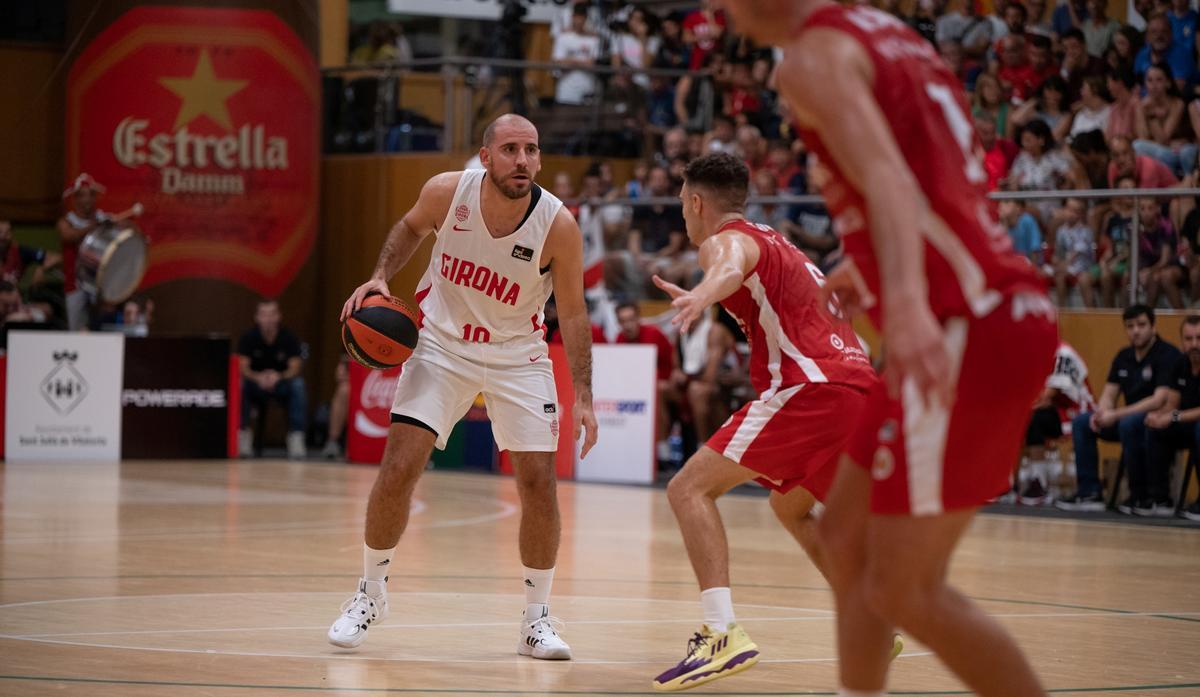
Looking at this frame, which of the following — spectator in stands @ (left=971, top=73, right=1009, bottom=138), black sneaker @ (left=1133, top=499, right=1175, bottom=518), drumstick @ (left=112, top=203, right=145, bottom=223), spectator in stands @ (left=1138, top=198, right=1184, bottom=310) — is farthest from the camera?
drumstick @ (left=112, top=203, right=145, bottom=223)

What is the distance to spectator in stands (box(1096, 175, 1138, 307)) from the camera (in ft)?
48.1

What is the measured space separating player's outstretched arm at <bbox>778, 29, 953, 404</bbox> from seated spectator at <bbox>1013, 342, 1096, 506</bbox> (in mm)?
11247

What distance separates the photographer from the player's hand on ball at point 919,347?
3549mm

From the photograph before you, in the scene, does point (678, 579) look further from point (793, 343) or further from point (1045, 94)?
point (1045, 94)

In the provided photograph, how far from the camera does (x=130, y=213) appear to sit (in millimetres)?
19375

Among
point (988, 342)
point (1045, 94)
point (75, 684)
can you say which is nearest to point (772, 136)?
point (1045, 94)

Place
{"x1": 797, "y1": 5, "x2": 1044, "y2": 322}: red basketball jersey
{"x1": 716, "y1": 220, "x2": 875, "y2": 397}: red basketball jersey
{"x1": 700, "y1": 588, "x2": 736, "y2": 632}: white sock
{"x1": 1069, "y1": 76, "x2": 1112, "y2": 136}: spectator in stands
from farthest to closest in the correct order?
{"x1": 1069, "y1": 76, "x2": 1112, "y2": 136}: spectator in stands
{"x1": 716, "y1": 220, "x2": 875, "y2": 397}: red basketball jersey
{"x1": 700, "y1": 588, "x2": 736, "y2": 632}: white sock
{"x1": 797, "y1": 5, "x2": 1044, "y2": 322}: red basketball jersey

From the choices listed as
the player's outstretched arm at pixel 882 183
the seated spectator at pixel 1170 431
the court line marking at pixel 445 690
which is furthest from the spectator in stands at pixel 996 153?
the player's outstretched arm at pixel 882 183

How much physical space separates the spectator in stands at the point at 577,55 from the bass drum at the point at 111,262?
5.56 m

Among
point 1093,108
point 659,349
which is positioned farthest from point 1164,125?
point 659,349

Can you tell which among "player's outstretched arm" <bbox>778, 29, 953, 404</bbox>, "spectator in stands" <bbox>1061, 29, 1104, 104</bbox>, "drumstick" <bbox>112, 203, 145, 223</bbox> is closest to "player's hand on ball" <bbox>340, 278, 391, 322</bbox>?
"player's outstretched arm" <bbox>778, 29, 953, 404</bbox>

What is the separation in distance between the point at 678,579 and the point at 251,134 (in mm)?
13479

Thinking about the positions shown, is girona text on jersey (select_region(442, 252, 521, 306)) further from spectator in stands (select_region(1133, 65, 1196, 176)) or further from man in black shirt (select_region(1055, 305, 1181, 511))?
spectator in stands (select_region(1133, 65, 1196, 176))

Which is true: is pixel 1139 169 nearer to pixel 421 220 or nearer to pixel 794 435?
pixel 794 435
